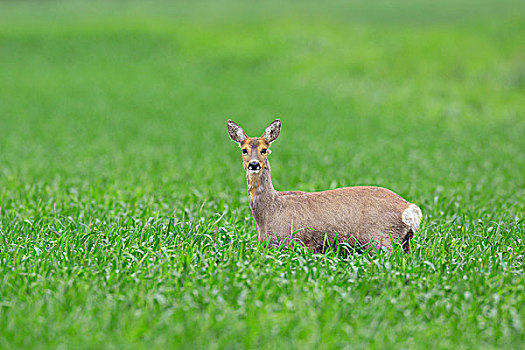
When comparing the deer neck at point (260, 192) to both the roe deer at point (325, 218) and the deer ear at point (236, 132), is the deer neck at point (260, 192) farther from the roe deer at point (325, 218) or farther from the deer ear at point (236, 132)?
the deer ear at point (236, 132)

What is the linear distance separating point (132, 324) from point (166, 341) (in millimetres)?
319

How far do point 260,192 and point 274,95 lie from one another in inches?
656

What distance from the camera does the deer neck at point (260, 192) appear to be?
211 inches

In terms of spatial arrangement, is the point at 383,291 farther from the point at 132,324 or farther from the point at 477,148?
the point at 477,148

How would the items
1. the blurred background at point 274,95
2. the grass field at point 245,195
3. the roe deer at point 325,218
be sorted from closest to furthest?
the grass field at point 245,195 → the roe deer at point 325,218 → the blurred background at point 274,95

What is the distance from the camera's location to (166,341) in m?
3.78

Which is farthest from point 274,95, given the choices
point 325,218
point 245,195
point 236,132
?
point 325,218

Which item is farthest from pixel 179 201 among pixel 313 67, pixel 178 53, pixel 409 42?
pixel 178 53

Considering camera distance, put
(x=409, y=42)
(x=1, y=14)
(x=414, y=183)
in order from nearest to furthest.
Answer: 1. (x=414, y=183)
2. (x=409, y=42)
3. (x=1, y=14)

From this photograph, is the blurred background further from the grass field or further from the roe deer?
the roe deer

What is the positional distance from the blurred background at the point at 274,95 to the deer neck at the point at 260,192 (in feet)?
→ 9.06

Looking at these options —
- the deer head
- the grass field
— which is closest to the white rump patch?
the grass field

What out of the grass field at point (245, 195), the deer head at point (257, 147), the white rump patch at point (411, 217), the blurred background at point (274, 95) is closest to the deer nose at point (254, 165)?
the deer head at point (257, 147)

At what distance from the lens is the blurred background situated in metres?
10.4
